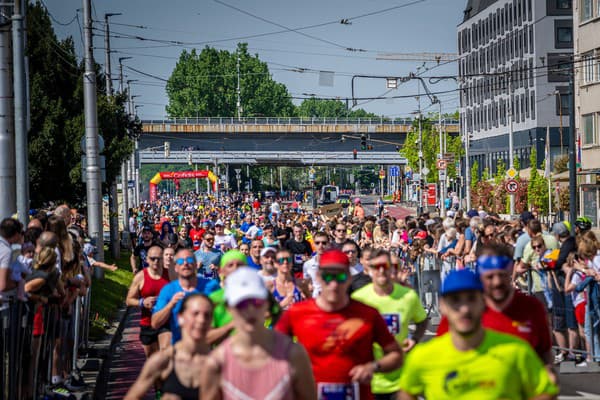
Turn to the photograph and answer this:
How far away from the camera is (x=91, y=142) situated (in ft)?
80.1

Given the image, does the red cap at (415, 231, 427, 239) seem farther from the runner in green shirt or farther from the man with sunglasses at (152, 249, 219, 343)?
the man with sunglasses at (152, 249, 219, 343)

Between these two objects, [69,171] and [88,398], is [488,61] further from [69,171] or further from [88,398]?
[88,398]

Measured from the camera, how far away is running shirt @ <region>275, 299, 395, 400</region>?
22.7 feet

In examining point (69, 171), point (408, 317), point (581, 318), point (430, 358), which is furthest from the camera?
point (69, 171)

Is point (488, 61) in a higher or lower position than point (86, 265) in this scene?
higher

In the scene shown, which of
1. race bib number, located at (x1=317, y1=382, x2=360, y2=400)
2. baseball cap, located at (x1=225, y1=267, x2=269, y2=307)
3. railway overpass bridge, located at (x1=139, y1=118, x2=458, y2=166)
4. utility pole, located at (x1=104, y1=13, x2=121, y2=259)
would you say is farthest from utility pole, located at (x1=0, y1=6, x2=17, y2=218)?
railway overpass bridge, located at (x1=139, y1=118, x2=458, y2=166)

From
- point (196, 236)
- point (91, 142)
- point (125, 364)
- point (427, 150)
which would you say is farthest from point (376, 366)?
point (427, 150)

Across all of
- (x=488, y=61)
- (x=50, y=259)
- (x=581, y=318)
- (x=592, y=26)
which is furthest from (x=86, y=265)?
(x=488, y=61)

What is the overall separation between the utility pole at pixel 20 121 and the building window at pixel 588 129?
1611 inches

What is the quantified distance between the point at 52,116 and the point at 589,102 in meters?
29.1

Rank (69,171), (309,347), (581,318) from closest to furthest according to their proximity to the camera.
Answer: (309,347)
(581,318)
(69,171)

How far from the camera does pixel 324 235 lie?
13.3 metres

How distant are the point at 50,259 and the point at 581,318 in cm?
694

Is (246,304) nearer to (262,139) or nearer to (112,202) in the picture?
(112,202)
